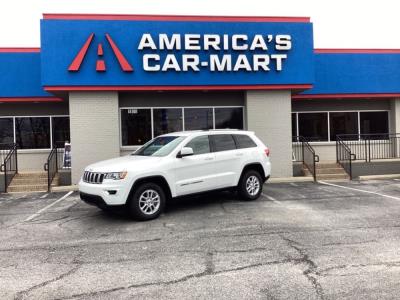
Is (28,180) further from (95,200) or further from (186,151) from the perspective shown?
(186,151)

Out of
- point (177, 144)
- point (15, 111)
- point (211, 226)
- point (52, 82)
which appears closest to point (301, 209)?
point (211, 226)

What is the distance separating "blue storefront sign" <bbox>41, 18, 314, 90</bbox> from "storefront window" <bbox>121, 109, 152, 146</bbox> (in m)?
1.31

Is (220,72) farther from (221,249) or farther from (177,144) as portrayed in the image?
(221,249)

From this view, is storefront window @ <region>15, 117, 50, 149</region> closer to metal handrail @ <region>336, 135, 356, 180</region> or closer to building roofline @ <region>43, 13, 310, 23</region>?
building roofline @ <region>43, 13, 310, 23</region>

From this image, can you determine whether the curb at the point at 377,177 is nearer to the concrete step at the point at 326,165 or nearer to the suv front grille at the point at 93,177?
the concrete step at the point at 326,165

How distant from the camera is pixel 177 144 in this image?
891 cm

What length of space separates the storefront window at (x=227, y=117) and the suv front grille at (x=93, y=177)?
24.8ft

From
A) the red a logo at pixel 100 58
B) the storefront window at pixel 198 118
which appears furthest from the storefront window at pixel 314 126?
the red a logo at pixel 100 58

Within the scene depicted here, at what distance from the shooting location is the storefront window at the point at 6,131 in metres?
15.6

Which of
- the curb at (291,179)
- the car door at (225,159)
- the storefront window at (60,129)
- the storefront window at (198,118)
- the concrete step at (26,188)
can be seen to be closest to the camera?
the car door at (225,159)

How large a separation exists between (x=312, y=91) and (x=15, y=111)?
A: 39.5 ft

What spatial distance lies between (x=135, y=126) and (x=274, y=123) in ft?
16.9

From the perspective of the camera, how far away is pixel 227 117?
49.8ft

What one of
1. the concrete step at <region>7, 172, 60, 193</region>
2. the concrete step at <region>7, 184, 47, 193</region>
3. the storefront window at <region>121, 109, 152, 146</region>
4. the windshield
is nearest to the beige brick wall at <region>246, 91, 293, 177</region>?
the storefront window at <region>121, 109, 152, 146</region>
